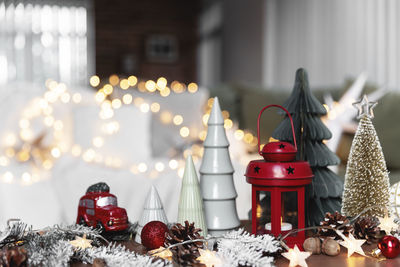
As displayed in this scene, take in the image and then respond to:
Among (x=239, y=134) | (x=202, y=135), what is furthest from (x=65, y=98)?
(x=239, y=134)

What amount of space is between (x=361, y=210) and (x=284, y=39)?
328 centimetres

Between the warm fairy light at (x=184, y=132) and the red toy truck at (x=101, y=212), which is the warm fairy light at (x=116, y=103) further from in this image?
the red toy truck at (x=101, y=212)

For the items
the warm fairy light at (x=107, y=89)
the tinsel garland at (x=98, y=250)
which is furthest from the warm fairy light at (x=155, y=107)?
the tinsel garland at (x=98, y=250)

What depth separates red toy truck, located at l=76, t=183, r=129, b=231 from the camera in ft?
2.69

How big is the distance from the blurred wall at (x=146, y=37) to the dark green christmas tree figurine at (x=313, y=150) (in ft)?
16.9

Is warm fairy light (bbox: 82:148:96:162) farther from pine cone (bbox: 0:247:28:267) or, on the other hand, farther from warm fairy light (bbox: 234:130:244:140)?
pine cone (bbox: 0:247:28:267)

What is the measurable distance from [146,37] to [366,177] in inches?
214

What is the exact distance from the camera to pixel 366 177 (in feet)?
2.87

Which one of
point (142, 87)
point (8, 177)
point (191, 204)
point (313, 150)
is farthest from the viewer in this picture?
point (142, 87)

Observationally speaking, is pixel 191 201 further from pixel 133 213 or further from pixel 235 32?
pixel 235 32

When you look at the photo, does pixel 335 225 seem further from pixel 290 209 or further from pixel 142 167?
pixel 142 167

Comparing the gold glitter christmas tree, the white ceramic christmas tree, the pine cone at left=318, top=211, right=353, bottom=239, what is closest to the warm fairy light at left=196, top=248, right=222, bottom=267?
the white ceramic christmas tree

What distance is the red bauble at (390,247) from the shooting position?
2.35ft

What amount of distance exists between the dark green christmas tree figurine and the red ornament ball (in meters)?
0.34
